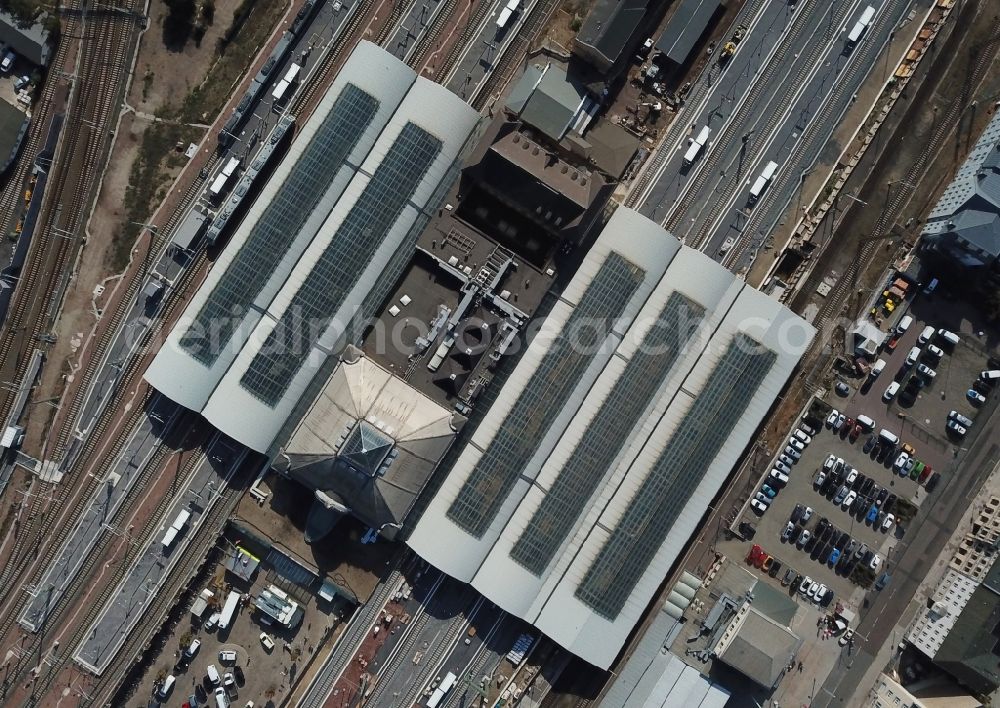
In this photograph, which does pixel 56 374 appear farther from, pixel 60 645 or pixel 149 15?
pixel 149 15

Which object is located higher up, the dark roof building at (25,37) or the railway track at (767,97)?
the railway track at (767,97)

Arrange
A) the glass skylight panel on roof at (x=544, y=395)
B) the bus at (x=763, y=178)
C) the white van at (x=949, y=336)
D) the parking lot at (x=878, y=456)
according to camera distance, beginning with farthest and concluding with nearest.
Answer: the parking lot at (x=878, y=456) → the white van at (x=949, y=336) → the bus at (x=763, y=178) → the glass skylight panel on roof at (x=544, y=395)

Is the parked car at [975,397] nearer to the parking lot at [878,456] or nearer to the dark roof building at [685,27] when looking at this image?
the parking lot at [878,456]

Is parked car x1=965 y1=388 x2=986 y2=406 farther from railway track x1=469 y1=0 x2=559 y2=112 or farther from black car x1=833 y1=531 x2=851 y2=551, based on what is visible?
railway track x1=469 y1=0 x2=559 y2=112

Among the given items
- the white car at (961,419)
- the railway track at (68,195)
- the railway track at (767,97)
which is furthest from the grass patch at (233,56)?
the white car at (961,419)

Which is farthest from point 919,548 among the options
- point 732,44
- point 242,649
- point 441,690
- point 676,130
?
point 242,649

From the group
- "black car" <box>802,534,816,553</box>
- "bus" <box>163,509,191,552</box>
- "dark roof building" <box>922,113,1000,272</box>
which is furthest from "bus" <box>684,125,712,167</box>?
"bus" <box>163,509,191,552</box>
